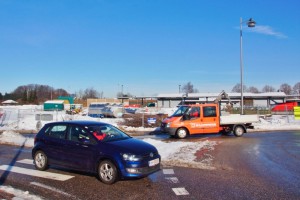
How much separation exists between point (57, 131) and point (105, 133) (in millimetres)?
1572

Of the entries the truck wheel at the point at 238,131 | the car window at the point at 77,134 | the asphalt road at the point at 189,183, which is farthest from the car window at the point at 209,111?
the car window at the point at 77,134

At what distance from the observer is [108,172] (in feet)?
25.1

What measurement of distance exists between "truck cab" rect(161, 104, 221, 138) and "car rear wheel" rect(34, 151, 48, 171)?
10150 mm

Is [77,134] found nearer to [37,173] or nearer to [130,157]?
[37,173]

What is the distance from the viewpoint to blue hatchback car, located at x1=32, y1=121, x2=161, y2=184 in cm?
748

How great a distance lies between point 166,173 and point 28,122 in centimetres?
2370

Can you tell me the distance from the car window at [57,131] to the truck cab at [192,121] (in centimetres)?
1001

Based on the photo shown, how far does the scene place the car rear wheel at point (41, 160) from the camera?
9.18 m

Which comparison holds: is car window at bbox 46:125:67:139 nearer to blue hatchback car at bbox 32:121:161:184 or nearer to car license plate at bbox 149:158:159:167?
blue hatchback car at bbox 32:121:161:184

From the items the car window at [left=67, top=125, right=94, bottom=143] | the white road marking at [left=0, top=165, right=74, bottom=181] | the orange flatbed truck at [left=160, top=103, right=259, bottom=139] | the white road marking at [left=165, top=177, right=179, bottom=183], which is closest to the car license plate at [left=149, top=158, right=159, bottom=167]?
the white road marking at [left=165, top=177, right=179, bottom=183]

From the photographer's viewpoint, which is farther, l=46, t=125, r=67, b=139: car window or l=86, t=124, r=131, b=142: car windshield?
l=46, t=125, r=67, b=139: car window

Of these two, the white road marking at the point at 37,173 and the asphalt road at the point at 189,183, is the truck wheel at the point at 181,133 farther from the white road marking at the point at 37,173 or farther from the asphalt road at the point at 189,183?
the white road marking at the point at 37,173

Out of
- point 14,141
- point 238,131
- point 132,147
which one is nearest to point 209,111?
point 238,131

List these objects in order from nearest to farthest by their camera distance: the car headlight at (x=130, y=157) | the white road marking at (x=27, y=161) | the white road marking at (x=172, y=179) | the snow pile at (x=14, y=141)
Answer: the car headlight at (x=130, y=157) → the white road marking at (x=172, y=179) → the white road marking at (x=27, y=161) → the snow pile at (x=14, y=141)
